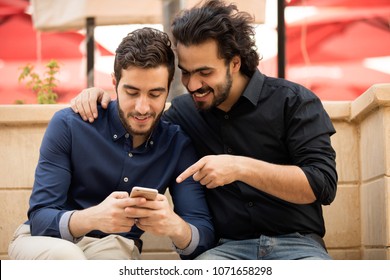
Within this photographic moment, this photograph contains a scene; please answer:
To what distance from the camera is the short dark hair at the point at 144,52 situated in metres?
2.49

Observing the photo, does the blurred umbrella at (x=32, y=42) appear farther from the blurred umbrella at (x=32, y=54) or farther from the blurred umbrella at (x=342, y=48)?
the blurred umbrella at (x=342, y=48)

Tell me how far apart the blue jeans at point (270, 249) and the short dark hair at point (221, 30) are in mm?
708

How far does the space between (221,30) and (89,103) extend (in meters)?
0.62

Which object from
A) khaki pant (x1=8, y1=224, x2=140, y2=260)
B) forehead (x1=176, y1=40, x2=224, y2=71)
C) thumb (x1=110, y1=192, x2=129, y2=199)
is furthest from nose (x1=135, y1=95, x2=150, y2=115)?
khaki pant (x1=8, y1=224, x2=140, y2=260)

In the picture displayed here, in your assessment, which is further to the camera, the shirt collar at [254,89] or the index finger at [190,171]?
the shirt collar at [254,89]

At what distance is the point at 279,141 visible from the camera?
2611 millimetres

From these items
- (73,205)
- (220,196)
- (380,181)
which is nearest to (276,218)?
(220,196)

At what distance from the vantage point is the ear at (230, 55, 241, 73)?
2707 mm

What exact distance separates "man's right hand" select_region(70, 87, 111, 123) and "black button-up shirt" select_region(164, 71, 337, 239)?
40 cm

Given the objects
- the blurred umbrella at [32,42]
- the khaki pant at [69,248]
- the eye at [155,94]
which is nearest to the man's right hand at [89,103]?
the eye at [155,94]

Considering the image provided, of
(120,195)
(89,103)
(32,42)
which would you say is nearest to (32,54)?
(32,42)

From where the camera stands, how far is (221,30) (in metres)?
2.66

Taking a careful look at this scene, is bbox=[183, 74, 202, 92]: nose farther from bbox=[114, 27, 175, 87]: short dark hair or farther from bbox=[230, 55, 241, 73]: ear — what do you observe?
bbox=[230, 55, 241, 73]: ear

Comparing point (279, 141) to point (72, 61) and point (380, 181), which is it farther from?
point (72, 61)
